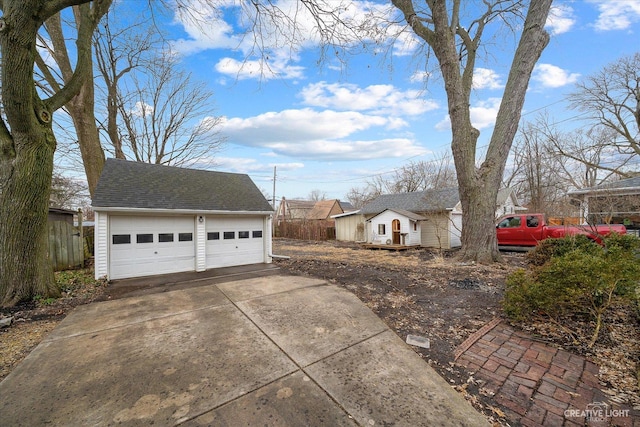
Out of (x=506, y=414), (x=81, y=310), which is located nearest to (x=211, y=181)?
(x=81, y=310)

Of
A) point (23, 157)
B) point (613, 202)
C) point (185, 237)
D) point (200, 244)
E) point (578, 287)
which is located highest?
point (23, 157)

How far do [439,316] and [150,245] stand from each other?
7612 mm

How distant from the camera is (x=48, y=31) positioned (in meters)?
8.88

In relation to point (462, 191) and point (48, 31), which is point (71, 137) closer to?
point (48, 31)

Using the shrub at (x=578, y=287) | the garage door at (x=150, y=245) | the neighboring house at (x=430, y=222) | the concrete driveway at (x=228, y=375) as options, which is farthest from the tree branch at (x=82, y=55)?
the neighboring house at (x=430, y=222)

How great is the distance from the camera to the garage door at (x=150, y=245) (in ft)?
22.4

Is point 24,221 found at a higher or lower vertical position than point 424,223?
higher

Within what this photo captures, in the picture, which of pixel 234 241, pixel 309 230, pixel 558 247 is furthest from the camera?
pixel 309 230

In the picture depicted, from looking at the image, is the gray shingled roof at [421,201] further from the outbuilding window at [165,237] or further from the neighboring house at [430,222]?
the outbuilding window at [165,237]

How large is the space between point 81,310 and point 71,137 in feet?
38.7

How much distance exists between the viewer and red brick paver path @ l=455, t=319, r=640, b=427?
197 cm

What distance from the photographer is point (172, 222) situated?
25.0 feet

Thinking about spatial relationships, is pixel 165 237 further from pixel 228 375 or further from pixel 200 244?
pixel 228 375

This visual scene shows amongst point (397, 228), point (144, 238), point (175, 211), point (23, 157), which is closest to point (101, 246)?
point (144, 238)
